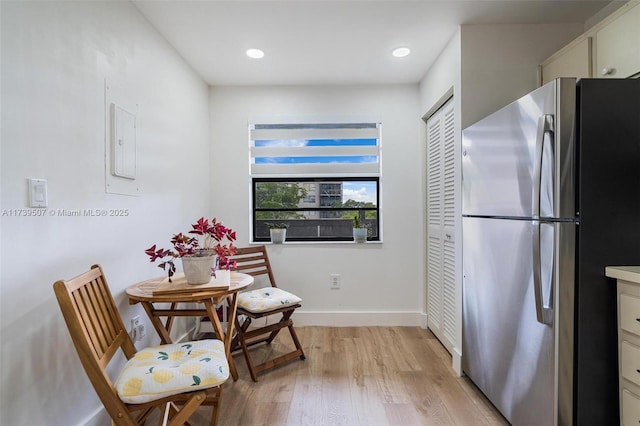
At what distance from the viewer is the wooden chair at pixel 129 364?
3.52ft

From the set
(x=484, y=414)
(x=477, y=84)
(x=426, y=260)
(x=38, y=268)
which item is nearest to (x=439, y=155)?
(x=477, y=84)

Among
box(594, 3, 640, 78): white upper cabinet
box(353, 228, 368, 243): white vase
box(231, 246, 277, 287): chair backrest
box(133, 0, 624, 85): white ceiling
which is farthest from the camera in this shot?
box(353, 228, 368, 243): white vase

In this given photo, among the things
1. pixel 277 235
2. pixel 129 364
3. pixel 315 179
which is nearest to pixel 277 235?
pixel 277 235

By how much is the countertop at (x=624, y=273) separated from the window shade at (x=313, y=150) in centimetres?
198

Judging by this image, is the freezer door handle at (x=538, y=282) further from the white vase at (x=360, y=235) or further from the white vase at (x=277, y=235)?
the white vase at (x=277, y=235)

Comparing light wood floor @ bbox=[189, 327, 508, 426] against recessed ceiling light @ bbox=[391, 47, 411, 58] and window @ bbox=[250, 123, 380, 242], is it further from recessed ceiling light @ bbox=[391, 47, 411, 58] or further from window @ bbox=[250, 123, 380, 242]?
recessed ceiling light @ bbox=[391, 47, 411, 58]

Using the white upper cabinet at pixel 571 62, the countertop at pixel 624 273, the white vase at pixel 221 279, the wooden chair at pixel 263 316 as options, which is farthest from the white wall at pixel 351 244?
the countertop at pixel 624 273

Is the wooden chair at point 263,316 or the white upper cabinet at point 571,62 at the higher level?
the white upper cabinet at point 571,62

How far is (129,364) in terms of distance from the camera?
1.30 meters

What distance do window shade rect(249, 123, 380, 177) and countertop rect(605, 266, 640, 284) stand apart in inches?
77.9

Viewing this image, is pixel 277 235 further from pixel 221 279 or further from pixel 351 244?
pixel 221 279

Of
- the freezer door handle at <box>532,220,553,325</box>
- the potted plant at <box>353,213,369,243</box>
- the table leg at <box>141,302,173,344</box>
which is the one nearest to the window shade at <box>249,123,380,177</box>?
the potted plant at <box>353,213,369,243</box>

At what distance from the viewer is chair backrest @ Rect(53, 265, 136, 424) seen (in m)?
1.06

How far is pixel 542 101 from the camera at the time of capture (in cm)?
131
